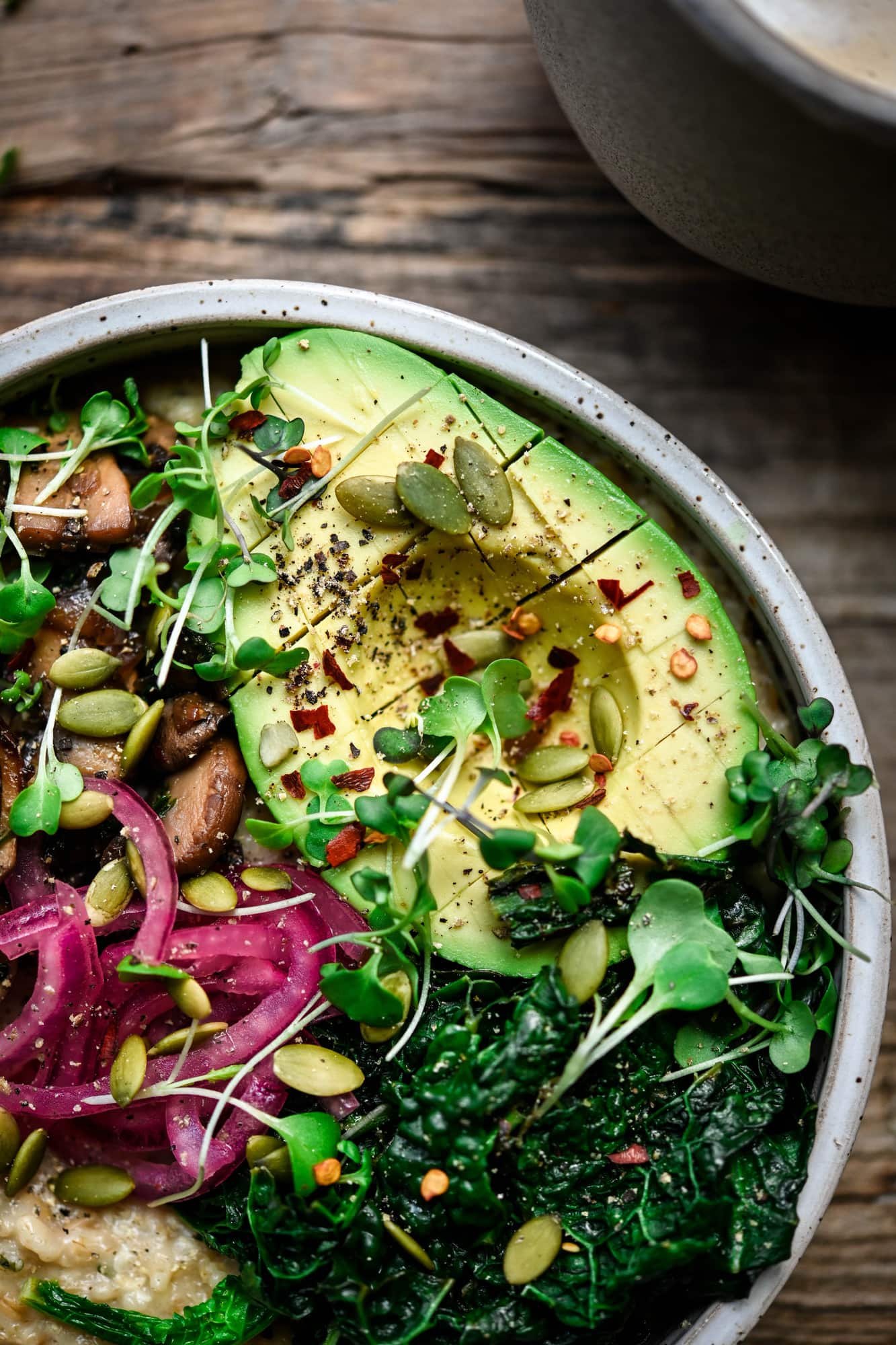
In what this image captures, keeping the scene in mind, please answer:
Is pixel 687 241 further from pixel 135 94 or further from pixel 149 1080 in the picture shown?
pixel 149 1080

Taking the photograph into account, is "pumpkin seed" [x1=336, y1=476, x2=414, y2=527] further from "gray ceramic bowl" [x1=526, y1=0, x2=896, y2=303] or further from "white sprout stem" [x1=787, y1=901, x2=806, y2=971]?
"white sprout stem" [x1=787, y1=901, x2=806, y2=971]

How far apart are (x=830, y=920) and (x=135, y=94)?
2022 mm

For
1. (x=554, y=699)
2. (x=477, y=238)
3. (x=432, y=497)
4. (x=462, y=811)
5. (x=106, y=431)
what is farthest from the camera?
(x=477, y=238)

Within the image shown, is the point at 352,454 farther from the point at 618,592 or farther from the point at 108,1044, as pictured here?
the point at 108,1044

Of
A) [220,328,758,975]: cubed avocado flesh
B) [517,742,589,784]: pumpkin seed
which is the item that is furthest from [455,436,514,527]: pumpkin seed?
[517,742,589,784]: pumpkin seed

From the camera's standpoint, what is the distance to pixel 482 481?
1.58m

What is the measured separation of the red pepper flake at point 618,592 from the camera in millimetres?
1586

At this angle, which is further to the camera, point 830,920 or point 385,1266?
point 830,920

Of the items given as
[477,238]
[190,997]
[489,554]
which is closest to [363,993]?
[190,997]

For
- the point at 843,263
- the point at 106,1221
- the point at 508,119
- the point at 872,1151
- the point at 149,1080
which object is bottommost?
the point at 872,1151

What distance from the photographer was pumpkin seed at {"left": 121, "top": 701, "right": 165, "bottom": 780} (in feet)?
5.31

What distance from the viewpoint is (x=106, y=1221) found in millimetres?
1644

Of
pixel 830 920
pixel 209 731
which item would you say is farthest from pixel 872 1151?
pixel 209 731

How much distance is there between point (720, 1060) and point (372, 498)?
1.01 m
